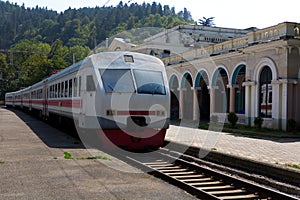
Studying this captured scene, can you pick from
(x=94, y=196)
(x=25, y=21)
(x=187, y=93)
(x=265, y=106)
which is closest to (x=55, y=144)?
(x=94, y=196)

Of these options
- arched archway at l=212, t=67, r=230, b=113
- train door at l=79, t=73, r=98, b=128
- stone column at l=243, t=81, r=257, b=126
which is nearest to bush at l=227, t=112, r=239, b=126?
stone column at l=243, t=81, r=257, b=126

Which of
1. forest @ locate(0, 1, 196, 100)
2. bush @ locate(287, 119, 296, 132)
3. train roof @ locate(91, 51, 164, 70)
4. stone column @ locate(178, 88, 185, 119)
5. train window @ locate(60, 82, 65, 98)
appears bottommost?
bush @ locate(287, 119, 296, 132)

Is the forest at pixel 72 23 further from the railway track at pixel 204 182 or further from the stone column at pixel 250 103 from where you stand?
the railway track at pixel 204 182

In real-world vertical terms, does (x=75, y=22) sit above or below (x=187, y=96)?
above

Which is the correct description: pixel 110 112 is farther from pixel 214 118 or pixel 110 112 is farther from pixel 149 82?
pixel 214 118

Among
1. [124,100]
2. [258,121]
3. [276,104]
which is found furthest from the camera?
[258,121]

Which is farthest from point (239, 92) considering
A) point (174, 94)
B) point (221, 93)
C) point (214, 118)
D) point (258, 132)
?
point (174, 94)

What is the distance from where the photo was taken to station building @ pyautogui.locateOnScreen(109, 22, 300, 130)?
18.5 meters

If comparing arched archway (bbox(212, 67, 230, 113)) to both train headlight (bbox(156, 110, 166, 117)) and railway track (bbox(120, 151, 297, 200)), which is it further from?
railway track (bbox(120, 151, 297, 200))

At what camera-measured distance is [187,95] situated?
29.9 m

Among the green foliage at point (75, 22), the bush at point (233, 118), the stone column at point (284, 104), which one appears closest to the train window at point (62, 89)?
the bush at point (233, 118)

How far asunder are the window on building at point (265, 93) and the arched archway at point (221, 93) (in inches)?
202

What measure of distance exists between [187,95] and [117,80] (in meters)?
18.4

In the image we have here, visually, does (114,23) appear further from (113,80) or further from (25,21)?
(113,80)
